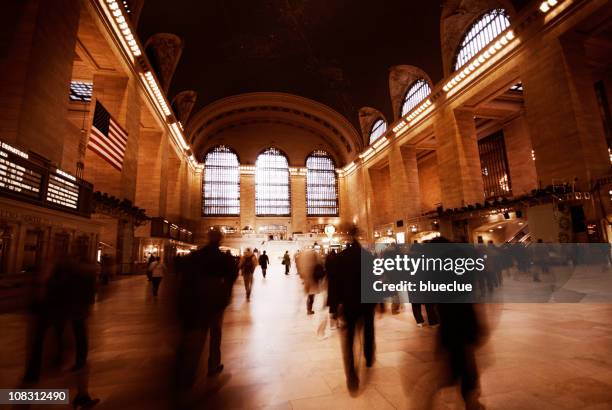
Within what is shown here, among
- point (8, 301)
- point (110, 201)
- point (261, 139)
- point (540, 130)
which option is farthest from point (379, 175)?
point (8, 301)

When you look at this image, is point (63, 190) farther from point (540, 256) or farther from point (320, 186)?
point (320, 186)

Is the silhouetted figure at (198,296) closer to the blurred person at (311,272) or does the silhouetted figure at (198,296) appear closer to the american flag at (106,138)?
the blurred person at (311,272)

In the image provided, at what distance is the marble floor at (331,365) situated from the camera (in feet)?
7.11

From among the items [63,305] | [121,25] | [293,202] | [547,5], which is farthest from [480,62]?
[293,202]

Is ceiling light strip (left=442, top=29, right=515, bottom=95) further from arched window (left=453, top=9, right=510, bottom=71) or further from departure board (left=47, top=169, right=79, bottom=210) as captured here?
departure board (left=47, top=169, right=79, bottom=210)

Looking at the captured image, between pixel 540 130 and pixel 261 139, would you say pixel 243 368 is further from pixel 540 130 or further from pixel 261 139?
pixel 261 139

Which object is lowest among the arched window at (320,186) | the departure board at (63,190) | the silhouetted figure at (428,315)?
the silhouetted figure at (428,315)

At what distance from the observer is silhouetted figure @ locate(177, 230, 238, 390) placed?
2139 millimetres

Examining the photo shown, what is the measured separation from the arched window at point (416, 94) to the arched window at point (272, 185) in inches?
634

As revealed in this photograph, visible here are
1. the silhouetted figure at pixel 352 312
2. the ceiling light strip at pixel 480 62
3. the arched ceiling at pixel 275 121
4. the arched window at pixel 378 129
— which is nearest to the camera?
the silhouetted figure at pixel 352 312

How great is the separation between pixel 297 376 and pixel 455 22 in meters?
19.4

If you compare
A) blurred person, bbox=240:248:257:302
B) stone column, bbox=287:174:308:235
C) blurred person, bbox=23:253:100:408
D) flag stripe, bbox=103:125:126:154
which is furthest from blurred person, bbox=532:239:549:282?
stone column, bbox=287:174:308:235

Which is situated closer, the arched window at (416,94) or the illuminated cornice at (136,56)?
the illuminated cornice at (136,56)

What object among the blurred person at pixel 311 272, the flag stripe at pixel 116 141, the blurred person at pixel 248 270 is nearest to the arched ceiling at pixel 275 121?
the flag stripe at pixel 116 141
